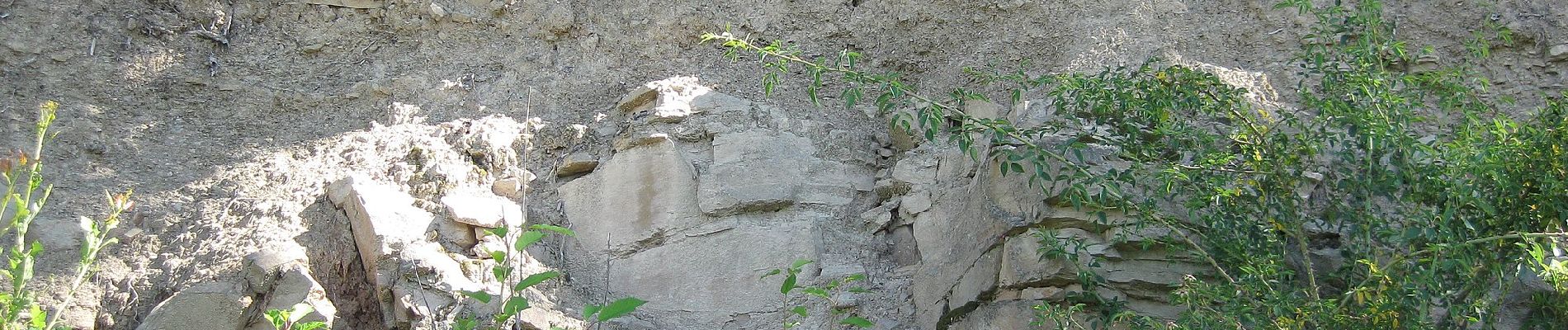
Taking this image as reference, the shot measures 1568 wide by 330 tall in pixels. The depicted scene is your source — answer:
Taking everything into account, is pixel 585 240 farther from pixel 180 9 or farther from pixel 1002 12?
pixel 180 9

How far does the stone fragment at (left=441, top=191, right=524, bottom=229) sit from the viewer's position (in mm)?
4809

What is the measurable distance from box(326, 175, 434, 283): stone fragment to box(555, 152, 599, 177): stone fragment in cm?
67

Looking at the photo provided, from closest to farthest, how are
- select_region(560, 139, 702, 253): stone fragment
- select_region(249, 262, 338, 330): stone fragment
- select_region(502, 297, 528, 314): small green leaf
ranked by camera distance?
select_region(502, 297, 528, 314): small green leaf → select_region(249, 262, 338, 330): stone fragment → select_region(560, 139, 702, 253): stone fragment

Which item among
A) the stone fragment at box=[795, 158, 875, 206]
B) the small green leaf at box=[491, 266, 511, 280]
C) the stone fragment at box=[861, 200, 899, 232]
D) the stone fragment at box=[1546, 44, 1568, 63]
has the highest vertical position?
the small green leaf at box=[491, 266, 511, 280]

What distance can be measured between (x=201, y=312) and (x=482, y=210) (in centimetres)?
105

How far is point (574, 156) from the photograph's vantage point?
545 centimetres

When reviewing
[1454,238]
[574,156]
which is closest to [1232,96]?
[1454,238]

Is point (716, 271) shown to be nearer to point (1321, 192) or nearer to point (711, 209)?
point (711, 209)

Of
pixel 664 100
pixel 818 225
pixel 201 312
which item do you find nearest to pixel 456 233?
pixel 201 312

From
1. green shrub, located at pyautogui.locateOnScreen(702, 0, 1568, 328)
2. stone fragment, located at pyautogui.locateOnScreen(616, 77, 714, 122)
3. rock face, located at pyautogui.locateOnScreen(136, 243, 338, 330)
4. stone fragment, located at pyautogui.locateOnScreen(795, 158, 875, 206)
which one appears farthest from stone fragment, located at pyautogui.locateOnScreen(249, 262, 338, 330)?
stone fragment, located at pyautogui.locateOnScreen(795, 158, 875, 206)

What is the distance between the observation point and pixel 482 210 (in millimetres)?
4883

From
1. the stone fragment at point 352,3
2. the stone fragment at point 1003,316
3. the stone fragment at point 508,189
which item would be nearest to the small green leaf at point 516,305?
the stone fragment at point 1003,316

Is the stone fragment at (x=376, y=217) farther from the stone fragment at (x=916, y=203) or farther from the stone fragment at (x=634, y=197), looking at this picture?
the stone fragment at (x=916, y=203)

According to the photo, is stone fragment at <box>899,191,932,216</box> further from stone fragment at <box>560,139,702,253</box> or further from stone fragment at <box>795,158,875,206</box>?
stone fragment at <box>560,139,702,253</box>
